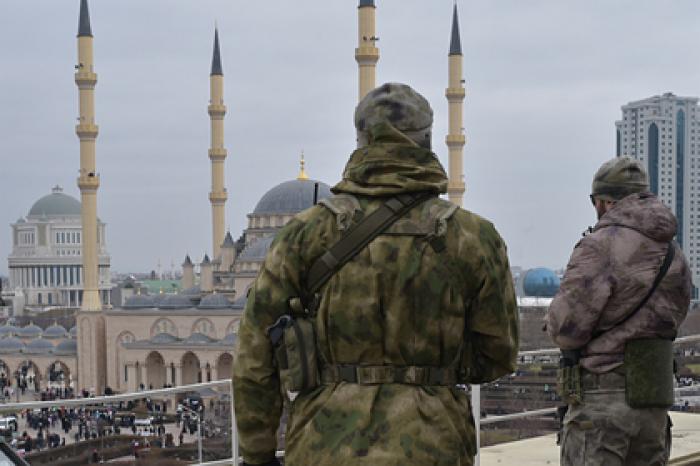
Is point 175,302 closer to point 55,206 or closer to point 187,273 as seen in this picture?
point 187,273

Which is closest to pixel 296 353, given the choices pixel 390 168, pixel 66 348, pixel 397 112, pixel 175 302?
pixel 390 168

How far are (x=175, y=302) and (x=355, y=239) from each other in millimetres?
36961

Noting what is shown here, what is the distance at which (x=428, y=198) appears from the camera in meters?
2.00

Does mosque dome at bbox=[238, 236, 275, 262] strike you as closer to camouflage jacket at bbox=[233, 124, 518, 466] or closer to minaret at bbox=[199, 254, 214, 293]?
minaret at bbox=[199, 254, 214, 293]

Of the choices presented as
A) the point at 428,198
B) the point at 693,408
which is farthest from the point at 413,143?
the point at 693,408

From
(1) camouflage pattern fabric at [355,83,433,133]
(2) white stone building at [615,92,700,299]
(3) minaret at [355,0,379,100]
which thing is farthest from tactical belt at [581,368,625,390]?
(2) white stone building at [615,92,700,299]

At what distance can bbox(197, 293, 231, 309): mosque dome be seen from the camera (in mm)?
36094

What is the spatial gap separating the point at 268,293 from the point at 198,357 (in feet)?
108

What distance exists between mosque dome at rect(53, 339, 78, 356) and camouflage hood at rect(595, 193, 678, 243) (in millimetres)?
37339

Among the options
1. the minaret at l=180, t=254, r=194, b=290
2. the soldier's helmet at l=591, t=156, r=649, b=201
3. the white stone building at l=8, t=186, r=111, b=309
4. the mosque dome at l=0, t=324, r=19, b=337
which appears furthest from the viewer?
the white stone building at l=8, t=186, r=111, b=309

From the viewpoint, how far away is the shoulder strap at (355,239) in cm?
193

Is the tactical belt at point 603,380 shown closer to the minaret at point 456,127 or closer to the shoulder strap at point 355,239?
the shoulder strap at point 355,239

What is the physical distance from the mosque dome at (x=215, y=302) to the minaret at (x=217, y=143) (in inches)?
258

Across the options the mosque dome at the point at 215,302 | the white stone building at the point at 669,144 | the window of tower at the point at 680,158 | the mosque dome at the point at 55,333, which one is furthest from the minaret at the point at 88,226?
the window of tower at the point at 680,158
